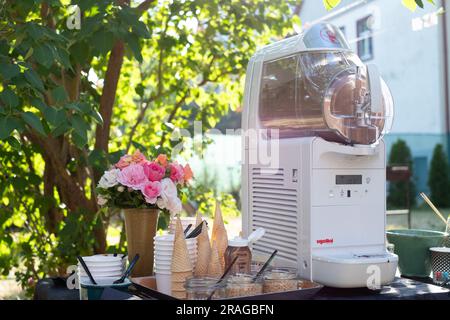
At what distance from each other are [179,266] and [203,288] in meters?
0.17

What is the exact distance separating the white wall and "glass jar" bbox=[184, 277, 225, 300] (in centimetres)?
1061

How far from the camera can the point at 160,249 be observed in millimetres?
1968

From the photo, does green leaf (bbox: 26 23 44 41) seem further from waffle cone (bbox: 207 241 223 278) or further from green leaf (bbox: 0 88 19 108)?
waffle cone (bbox: 207 241 223 278)

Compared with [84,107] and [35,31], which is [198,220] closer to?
[84,107]

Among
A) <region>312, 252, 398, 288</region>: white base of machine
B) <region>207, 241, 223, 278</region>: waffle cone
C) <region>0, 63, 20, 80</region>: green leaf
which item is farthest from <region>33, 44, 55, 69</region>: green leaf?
<region>312, 252, 398, 288</region>: white base of machine

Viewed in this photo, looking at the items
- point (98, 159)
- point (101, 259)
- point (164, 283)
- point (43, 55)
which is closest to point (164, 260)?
point (164, 283)

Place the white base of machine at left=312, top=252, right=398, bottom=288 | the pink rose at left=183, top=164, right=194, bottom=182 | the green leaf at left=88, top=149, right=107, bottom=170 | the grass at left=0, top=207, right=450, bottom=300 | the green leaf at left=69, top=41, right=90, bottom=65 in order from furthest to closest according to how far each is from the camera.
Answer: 1. the grass at left=0, top=207, right=450, bottom=300
2. the green leaf at left=88, top=149, right=107, bottom=170
3. the green leaf at left=69, top=41, right=90, bottom=65
4. the pink rose at left=183, top=164, right=194, bottom=182
5. the white base of machine at left=312, top=252, right=398, bottom=288

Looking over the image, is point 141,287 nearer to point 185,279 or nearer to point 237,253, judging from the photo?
point 185,279

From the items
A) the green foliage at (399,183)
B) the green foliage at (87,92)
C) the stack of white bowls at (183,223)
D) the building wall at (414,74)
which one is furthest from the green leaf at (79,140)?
the green foliage at (399,183)

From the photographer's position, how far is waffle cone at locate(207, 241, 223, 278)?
191 centimetres

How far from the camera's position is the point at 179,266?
6.18ft

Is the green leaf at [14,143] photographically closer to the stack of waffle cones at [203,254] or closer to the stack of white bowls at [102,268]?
the stack of white bowls at [102,268]

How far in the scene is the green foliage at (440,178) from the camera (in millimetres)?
12898
